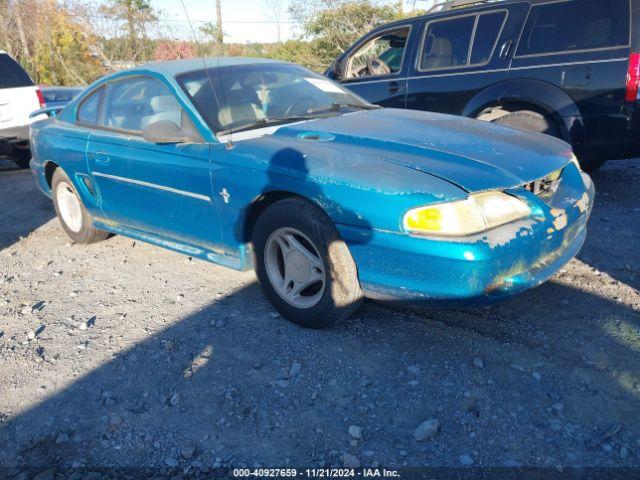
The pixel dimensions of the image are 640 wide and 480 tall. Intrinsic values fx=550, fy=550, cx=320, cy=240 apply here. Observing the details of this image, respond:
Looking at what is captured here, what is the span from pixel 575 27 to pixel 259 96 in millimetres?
3077

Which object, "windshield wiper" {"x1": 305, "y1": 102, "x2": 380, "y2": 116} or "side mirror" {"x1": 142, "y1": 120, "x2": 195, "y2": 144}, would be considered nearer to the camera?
"side mirror" {"x1": 142, "y1": 120, "x2": 195, "y2": 144}

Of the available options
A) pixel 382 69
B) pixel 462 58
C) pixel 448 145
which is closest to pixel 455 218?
pixel 448 145

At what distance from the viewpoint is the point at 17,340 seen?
338cm

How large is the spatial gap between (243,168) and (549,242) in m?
1.70

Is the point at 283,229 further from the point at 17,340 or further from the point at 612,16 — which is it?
the point at 612,16

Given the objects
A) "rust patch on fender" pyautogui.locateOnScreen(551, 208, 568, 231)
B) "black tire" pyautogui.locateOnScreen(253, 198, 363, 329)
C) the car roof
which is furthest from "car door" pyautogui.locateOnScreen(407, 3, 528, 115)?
"black tire" pyautogui.locateOnScreen(253, 198, 363, 329)

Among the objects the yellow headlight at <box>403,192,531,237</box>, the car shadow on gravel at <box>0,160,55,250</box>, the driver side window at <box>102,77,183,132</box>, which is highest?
the driver side window at <box>102,77,183,132</box>

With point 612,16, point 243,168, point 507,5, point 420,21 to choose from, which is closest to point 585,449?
point 243,168

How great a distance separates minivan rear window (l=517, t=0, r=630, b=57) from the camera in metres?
4.66

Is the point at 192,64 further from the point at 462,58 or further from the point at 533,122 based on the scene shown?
the point at 533,122

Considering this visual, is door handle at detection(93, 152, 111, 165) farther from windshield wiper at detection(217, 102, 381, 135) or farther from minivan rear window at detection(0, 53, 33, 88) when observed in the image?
minivan rear window at detection(0, 53, 33, 88)

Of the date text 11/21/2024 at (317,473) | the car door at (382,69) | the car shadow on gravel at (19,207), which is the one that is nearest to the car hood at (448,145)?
the date text 11/21/2024 at (317,473)

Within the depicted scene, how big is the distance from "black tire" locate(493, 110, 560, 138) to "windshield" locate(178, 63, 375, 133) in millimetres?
1790

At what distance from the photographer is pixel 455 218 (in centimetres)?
254
